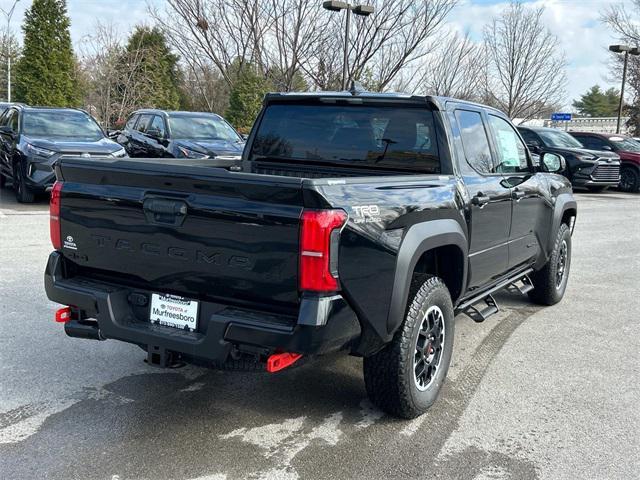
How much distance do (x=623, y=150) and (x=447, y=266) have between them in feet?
63.3

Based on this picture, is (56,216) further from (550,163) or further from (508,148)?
(550,163)

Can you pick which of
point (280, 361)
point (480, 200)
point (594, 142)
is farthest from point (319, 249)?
point (594, 142)

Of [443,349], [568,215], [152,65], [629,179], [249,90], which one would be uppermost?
[152,65]

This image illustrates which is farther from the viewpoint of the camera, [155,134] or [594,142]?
[594,142]

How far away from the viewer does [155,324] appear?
3.41 m

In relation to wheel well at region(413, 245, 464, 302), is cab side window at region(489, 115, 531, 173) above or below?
above

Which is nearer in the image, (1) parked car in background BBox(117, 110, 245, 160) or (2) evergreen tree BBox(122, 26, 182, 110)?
(1) parked car in background BBox(117, 110, 245, 160)

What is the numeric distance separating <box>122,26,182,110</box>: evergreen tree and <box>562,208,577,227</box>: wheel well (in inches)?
1022

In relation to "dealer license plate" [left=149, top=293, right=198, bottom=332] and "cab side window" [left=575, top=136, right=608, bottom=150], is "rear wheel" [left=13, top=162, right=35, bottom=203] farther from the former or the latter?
"cab side window" [left=575, top=136, right=608, bottom=150]

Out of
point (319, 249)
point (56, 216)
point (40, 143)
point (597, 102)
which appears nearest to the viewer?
point (319, 249)

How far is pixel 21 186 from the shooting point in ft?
37.1

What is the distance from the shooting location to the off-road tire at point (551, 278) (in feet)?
20.8

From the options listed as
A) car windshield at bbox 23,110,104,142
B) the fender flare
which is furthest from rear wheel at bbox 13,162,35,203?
the fender flare

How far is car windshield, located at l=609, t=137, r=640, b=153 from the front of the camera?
21.1 m
